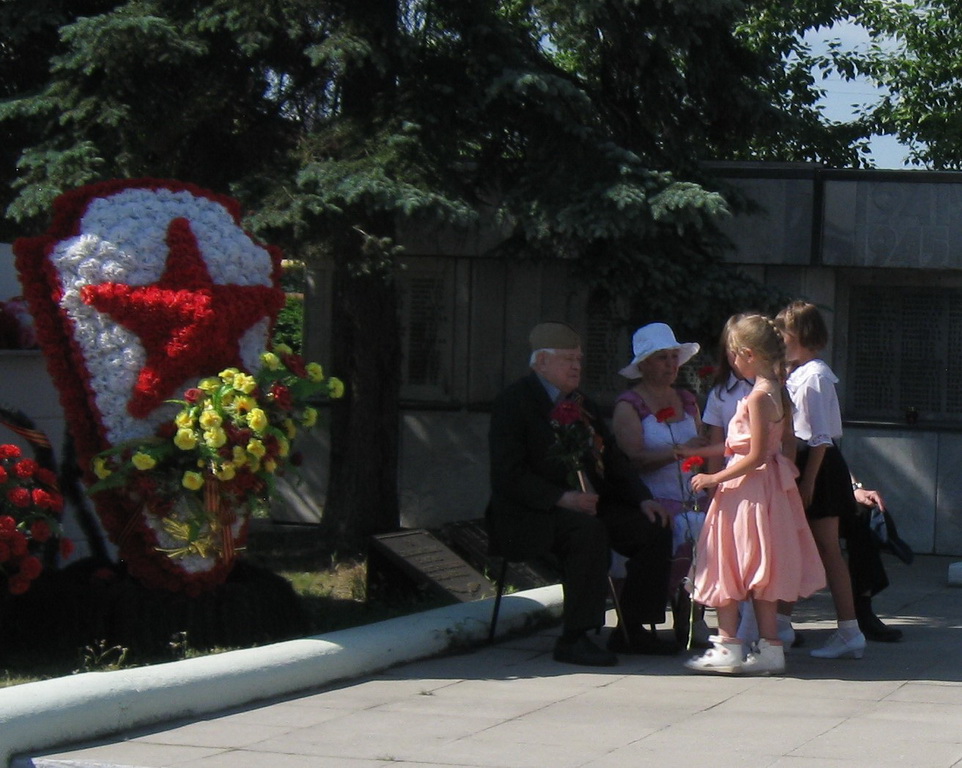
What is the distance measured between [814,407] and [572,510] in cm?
125

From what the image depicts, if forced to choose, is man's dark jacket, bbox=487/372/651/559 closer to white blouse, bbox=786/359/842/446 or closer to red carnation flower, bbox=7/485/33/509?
white blouse, bbox=786/359/842/446

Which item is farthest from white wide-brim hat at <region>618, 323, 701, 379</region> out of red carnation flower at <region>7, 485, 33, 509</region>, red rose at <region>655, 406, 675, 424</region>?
red carnation flower at <region>7, 485, 33, 509</region>

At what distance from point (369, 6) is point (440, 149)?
1.03 metres

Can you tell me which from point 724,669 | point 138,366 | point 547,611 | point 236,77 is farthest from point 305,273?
point 724,669

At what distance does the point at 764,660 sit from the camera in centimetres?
649

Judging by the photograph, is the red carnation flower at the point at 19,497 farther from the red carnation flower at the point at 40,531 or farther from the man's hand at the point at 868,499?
the man's hand at the point at 868,499

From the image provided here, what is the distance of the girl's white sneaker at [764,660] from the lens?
6.49m

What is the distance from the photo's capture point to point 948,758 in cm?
495

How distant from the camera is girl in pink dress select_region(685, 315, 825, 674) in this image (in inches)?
251

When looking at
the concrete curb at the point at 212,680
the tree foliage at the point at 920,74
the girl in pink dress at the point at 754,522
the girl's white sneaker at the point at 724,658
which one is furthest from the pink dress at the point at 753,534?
the tree foliage at the point at 920,74

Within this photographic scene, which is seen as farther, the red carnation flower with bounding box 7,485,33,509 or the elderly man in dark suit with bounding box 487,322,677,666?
the elderly man in dark suit with bounding box 487,322,677,666

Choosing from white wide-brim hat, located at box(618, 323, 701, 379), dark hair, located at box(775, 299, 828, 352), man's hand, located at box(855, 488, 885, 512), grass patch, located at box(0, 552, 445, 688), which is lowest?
grass patch, located at box(0, 552, 445, 688)

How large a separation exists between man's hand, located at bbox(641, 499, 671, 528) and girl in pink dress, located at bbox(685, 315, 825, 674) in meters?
0.36

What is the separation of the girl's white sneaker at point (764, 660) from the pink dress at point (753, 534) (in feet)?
0.80
